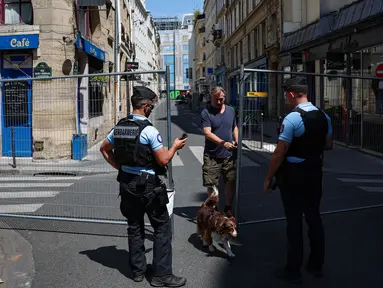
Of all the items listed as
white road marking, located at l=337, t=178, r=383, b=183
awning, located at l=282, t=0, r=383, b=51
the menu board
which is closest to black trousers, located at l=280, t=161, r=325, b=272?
the menu board

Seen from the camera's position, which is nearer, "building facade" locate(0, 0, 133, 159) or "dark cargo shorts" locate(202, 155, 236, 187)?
"dark cargo shorts" locate(202, 155, 236, 187)

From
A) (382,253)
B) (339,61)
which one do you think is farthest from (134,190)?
(339,61)

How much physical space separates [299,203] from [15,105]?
549 cm

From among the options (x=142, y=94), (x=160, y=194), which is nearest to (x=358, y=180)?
(x=160, y=194)

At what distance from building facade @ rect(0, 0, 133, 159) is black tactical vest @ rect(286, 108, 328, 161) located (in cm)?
217

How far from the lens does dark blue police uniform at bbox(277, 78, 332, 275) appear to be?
4.59m

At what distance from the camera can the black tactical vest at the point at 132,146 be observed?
14.5 ft

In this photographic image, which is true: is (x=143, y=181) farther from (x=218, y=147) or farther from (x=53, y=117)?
(x=53, y=117)

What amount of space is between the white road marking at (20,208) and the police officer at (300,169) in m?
4.48

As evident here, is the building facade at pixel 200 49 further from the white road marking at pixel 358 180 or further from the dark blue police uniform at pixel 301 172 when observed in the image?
the dark blue police uniform at pixel 301 172

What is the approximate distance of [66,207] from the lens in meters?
7.40

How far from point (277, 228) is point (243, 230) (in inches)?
19.5

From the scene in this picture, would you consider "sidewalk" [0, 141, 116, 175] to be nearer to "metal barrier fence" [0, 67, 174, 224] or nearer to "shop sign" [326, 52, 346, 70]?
"metal barrier fence" [0, 67, 174, 224]

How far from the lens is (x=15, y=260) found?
18.1 feet
